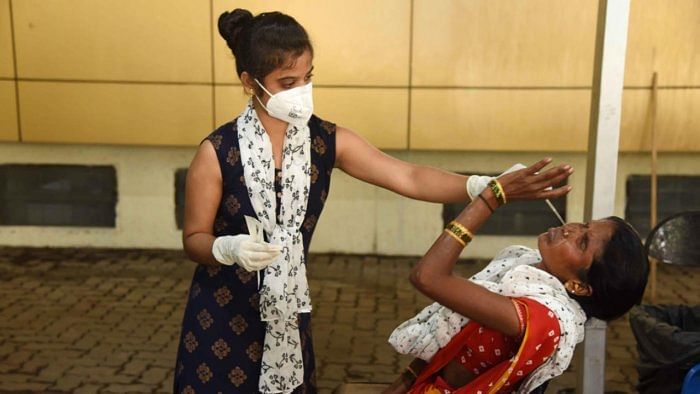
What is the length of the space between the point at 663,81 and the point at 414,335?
168 inches

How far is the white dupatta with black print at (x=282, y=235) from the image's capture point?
2178mm

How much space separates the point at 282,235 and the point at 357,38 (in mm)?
3790

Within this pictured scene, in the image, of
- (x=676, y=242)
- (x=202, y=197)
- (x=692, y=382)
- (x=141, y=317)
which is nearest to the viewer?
(x=202, y=197)

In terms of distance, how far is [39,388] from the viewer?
154 inches

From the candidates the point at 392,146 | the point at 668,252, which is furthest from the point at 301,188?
the point at 392,146

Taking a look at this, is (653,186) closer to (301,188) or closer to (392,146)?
(392,146)

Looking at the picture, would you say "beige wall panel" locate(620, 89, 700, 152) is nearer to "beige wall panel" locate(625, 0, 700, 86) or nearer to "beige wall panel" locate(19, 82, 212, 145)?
"beige wall panel" locate(625, 0, 700, 86)

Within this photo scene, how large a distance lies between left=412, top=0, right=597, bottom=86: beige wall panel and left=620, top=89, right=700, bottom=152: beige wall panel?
39 centimetres

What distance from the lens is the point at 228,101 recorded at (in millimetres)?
5875

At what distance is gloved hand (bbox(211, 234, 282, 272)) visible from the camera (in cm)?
198

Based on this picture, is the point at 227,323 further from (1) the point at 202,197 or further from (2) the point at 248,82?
(2) the point at 248,82

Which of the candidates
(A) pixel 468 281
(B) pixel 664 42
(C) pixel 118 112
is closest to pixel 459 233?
(A) pixel 468 281

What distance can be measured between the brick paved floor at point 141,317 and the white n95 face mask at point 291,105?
7.13 ft

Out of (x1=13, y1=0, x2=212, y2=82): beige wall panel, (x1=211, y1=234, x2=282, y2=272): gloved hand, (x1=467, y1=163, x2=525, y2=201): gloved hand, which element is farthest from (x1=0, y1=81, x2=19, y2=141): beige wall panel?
(x1=467, y1=163, x2=525, y2=201): gloved hand
